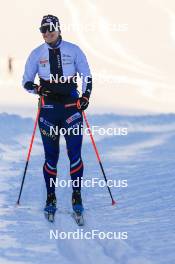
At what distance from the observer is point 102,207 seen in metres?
8.84

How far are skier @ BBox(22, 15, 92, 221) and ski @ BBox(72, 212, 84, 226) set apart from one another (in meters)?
0.06

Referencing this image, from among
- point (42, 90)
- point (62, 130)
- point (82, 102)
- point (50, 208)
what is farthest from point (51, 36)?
point (50, 208)

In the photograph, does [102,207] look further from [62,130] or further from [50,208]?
[62,130]

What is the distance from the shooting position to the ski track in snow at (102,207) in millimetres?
6504

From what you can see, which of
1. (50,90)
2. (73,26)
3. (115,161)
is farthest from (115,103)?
(73,26)

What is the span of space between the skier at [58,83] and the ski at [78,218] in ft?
0.20

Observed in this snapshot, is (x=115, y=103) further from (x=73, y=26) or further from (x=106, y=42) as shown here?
(x=73, y=26)

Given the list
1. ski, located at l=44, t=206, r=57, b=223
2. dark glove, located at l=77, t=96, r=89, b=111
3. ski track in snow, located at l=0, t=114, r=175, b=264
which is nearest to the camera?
ski track in snow, located at l=0, t=114, r=175, b=264

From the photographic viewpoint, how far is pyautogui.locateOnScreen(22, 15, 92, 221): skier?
790 centimetres

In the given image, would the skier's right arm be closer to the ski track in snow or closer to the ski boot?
the ski boot

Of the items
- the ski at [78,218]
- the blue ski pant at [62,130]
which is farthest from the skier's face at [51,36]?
the ski at [78,218]

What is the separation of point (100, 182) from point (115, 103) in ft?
50.8

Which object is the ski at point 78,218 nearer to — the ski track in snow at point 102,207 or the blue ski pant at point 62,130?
the ski track in snow at point 102,207

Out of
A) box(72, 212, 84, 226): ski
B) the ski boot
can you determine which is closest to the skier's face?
the ski boot
